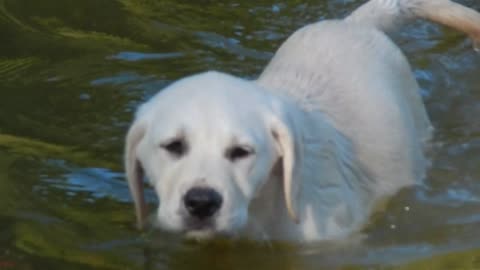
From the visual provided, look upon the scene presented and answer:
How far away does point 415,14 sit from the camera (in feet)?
26.3

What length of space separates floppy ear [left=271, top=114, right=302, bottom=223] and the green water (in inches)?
14.4

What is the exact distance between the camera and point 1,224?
6.27 metres

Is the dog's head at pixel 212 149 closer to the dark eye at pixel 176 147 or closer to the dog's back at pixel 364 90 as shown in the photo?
the dark eye at pixel 176 147

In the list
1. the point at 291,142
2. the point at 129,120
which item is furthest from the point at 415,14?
the point at 291,142

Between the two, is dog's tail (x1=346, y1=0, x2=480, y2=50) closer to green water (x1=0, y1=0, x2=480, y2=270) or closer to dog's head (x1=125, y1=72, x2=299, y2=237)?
green water (x1=0, y1=0, x2=480, y2=270)

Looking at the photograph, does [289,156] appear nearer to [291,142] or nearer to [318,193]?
[291,142]

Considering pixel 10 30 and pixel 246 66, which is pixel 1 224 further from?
pixel 10 30

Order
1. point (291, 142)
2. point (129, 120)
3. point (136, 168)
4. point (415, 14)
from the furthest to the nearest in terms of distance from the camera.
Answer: point (415, 14)
point (129, 120)
point (136, 168)
point (291, 142)

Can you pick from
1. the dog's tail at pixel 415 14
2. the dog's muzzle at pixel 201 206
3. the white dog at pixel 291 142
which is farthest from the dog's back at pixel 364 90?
the dog's muzzle at pixel 201 206

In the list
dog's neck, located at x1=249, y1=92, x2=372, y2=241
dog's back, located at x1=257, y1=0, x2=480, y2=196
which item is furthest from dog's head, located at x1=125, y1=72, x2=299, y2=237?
dog's back, located at x1=257, y1=0, x2=480, y2=196

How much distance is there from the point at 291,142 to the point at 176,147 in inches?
20.4

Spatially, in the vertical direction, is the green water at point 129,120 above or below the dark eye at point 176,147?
below

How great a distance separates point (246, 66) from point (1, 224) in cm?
278

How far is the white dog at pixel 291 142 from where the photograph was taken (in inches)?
212
